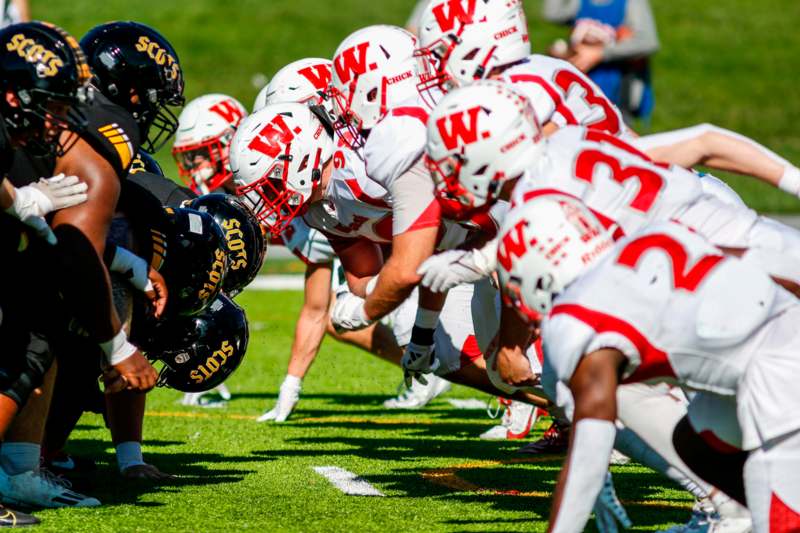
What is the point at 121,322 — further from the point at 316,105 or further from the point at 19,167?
the point at 316,105

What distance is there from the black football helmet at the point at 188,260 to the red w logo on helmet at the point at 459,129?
4.93 feet

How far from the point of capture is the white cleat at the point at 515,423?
6.46 meters

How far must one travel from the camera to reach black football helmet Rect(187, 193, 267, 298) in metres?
5.43

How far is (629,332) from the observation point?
324cm

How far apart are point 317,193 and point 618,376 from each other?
2346 millimetres

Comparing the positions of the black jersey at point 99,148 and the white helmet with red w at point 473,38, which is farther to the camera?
the white helmet with red w at point 473,38

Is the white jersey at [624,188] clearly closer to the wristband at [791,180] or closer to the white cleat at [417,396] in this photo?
the wristband at [791,180]

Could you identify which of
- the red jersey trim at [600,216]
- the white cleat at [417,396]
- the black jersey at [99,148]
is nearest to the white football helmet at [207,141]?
the white cleat at [417,396]

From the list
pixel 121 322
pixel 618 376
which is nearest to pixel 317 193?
pixel 121 322

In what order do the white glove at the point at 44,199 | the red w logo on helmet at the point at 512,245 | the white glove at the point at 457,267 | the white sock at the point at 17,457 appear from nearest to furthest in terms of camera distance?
the red w logo on helmet at the point at 512,245
the white glove at the point at 44,199
the white glove at the point at 457,267
the white sock at the point at 17,457

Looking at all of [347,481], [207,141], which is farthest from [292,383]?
[347,481]

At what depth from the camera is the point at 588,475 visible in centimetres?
320

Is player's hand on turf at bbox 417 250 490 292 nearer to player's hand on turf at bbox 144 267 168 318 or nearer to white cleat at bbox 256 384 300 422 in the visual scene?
player's hand on turf at bbox 144 267 168 318

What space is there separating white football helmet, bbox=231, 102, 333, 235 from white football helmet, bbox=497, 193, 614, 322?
1.99 meters
